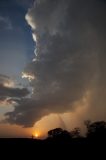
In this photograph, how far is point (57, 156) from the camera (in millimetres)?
21719

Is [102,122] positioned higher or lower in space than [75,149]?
higher

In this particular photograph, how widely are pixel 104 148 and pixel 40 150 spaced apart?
6693 millimetres

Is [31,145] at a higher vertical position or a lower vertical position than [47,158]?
higher

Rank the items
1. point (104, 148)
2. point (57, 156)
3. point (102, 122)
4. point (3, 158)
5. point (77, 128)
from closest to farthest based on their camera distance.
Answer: point (3, 158) → point (57, 156) → point (104, 148) → point (102, 122) → point (77, 128)

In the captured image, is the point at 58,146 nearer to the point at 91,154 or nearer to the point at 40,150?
the point at 40,150

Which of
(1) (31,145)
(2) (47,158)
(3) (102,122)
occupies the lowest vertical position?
(2) (47,158)

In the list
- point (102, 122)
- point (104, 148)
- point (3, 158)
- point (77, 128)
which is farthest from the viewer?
point (77, 128)

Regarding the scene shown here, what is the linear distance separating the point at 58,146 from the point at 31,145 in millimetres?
2621

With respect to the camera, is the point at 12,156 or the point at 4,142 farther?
the point at 4,142

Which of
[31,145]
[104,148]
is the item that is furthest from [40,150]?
[104,148]

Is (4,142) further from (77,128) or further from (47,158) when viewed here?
(77,128)

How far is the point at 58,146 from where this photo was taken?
22672 mm

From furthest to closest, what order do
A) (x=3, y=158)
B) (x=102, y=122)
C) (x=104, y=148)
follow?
(x=102, y=122) → (x=104, y=148) → (x=3, y=158)

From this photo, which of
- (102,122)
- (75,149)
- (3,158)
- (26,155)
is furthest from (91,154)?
(102,122)
